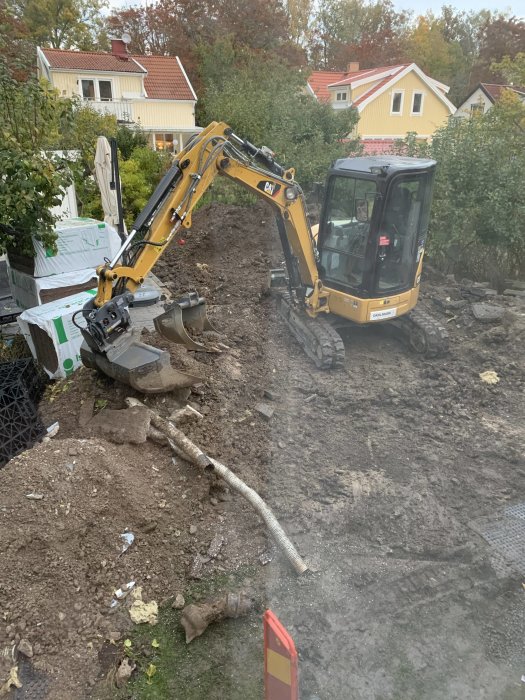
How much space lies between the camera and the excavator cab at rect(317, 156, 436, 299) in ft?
21.7

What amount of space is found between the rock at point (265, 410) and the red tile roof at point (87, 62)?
19.9 metres

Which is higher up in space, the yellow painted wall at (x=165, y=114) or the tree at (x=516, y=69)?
the tree at (x=516, y=69)

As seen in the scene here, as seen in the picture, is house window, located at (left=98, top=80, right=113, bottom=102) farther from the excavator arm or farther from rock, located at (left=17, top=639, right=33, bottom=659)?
rock, located at (left=17, top=639, right=33, bottom=659)

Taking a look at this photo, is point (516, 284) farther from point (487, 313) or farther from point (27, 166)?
point (27, 166)

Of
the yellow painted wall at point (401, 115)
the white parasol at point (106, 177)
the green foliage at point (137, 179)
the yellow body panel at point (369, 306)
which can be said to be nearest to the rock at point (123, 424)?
the yellow body panel at point (369, 306)

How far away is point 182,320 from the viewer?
6.72m

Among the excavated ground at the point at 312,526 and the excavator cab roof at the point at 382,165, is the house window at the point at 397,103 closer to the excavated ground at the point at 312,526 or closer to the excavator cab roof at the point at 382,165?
the excavator cab roof at the point at 382,165

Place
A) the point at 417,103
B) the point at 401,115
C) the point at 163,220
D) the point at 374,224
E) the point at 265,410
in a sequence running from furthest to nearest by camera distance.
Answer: the point at 417,103, the point at 401,115, the point at 374,224, the point at 265,410, the point at 163,220

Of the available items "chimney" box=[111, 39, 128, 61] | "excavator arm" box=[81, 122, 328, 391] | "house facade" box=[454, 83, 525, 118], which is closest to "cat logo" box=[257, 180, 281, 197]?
"excavator arm" box=[81, 122, 328, 391]

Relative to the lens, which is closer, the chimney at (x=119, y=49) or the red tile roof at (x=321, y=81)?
the chimney at (x=119, y=49)

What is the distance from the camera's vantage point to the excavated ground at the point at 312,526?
344 cm

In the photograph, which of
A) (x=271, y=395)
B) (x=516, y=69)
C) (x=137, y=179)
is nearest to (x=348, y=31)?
(x=516, y=69)

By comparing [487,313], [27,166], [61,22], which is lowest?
[487,313]

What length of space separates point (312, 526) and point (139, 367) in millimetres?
2117
